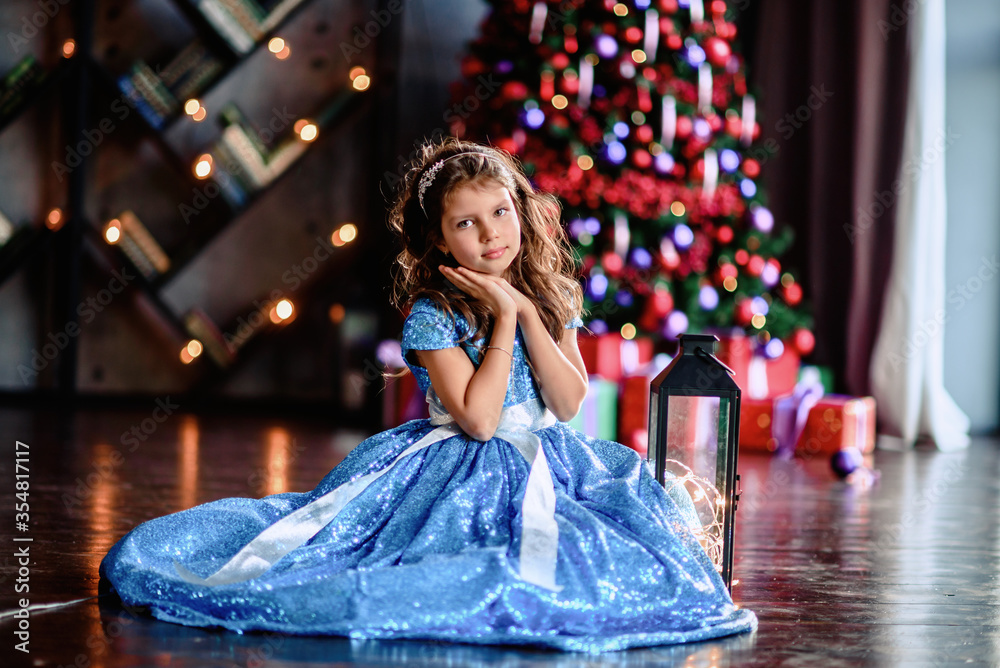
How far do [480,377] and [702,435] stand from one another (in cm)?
37

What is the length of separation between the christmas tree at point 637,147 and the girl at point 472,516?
2.20m

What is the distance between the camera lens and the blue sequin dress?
1371 mm

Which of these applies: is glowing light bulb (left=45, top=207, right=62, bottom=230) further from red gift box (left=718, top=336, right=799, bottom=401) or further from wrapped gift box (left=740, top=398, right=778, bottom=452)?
wrapped gift box (left=740, top=398, right=778, bottom=452)

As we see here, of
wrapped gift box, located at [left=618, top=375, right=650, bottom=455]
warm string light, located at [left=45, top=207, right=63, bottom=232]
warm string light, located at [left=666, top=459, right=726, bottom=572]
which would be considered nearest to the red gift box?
wrapped gift box, located at [left=618, top=375, right=650, bottom=455]

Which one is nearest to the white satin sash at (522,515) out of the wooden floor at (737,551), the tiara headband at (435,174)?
the wooden floor at (737,551)

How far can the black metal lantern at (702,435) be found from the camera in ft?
5.07

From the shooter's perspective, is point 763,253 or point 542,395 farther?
point 763,253

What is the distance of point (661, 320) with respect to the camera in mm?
3986

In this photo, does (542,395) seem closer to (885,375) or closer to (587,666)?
(587,666)

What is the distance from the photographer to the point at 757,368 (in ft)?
13.5

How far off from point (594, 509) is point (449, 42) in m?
A: 3.71

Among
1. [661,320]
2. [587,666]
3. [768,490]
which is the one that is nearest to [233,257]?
[661,320]

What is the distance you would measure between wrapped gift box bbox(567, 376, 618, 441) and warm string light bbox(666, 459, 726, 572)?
2.05 metres

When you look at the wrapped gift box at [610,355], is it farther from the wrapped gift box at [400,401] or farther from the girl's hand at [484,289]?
the girl's hand at [484,289]
